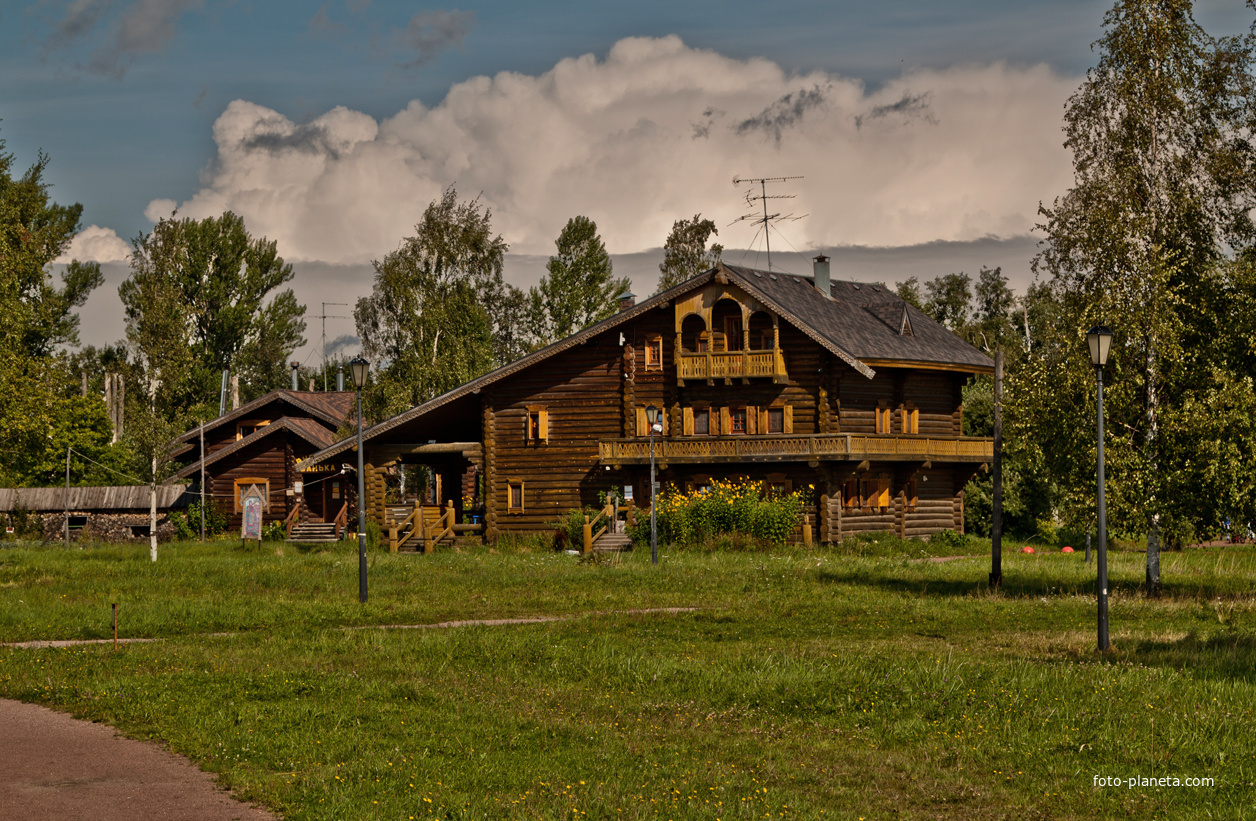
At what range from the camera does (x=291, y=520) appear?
2308 inches

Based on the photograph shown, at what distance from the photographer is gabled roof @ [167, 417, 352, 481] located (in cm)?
6050

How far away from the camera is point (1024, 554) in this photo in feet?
151

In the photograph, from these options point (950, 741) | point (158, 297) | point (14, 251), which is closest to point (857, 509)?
point (14, 251)

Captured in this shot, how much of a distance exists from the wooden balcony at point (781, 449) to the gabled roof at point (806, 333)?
2.73 metres

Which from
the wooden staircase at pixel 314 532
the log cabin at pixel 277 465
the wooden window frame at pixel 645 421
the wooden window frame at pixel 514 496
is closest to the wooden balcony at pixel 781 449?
the wooden window frame at pixel 645 421

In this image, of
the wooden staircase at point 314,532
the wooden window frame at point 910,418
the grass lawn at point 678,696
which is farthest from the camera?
the wooden staircase at point 314,532

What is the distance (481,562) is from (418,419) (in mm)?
12838

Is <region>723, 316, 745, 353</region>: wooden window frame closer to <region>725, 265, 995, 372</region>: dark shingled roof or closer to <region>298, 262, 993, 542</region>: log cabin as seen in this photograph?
<region>298, 262, 993, 542</region>: log cabin

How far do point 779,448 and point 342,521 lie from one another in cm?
2201

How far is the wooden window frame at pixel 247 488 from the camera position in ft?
203

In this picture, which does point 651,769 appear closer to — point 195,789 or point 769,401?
point 195,789

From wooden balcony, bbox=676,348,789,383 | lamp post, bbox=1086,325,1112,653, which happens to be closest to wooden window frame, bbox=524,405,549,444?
wooden balcony, bbox=676,348,789,383

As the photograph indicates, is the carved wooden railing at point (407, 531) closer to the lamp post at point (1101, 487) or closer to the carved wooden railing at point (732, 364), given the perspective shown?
the carved wooden railing at point (732, 364)

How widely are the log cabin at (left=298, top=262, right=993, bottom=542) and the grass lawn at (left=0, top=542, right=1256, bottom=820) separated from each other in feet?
52.4
